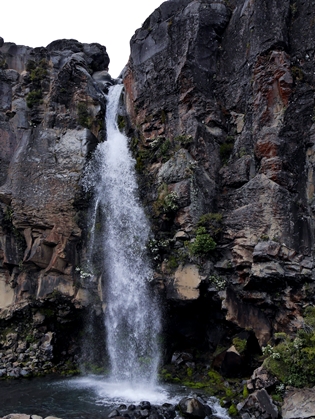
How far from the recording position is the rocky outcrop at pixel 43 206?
61.3 ft

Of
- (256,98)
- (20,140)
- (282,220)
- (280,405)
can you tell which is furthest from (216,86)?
(280,405)

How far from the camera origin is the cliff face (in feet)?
51.4

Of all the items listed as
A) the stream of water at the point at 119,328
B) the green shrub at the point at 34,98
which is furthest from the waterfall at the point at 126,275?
the green shrub at the point at 34,98

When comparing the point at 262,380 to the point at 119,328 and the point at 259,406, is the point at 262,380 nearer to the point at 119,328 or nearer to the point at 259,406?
the point at 259,406

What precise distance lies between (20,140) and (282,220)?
53.0 ft

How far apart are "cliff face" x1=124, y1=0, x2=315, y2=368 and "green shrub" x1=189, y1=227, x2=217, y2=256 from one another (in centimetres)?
5

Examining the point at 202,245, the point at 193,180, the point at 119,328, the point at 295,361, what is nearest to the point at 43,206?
the point at 119,328

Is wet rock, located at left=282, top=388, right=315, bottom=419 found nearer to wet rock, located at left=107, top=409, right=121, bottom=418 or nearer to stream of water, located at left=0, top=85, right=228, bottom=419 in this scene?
stream of water, located at left=0, top=85, right=228, bottom=419

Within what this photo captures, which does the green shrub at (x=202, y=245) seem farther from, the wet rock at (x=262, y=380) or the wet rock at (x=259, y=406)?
the wet rock at (x=259, y=406)

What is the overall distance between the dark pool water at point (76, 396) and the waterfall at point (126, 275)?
109cm

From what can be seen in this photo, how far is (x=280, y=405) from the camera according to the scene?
11.8 m

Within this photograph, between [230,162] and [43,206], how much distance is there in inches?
400

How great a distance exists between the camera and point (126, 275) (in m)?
18.2

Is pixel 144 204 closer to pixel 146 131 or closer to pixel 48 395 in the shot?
pixel 146 131
